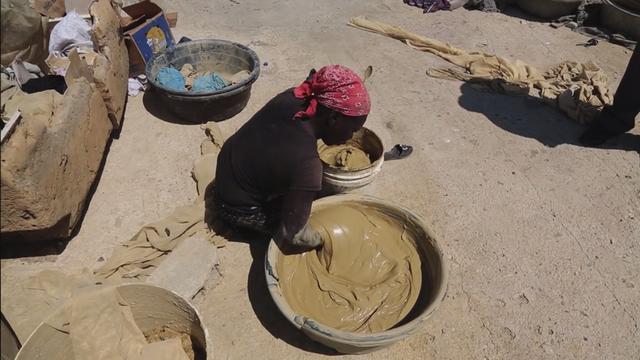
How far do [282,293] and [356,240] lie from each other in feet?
2.29

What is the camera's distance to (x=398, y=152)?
456cm

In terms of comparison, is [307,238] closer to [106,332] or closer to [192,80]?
[106,332]

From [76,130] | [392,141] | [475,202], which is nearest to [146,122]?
[76,130]

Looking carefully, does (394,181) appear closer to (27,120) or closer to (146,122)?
(146,122)

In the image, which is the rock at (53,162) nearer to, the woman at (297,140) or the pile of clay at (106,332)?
the pile of clay at (106,332)

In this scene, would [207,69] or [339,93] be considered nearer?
[339,93]

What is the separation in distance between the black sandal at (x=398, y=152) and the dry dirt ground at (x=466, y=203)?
0.08 m

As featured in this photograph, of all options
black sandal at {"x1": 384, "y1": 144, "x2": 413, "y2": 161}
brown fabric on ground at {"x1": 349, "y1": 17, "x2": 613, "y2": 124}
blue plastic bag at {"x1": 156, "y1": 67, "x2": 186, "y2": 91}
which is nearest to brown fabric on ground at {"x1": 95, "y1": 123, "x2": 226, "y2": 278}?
blue plastic bag at {"x1": 156, "y1": 67, "x2": 186, "y2": 91}

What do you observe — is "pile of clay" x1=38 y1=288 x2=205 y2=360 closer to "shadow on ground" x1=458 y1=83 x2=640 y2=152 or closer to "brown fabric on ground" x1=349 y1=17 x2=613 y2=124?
"shadow on ground" x1=458 y1=83 x2=640 y2=152

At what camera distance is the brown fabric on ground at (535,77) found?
5.34 meters

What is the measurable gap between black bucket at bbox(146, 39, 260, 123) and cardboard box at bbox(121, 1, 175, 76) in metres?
0.38

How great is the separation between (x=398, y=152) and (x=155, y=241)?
2.39m

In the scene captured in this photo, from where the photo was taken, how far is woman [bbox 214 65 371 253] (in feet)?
9.06

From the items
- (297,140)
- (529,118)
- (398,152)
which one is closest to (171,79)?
(398,152)
